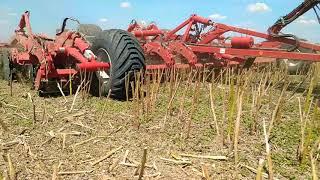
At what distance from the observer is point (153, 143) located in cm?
348

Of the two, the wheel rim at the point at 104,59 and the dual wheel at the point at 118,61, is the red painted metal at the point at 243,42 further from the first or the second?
the wheel rim at the point at 104,59

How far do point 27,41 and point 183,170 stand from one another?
13.3ft

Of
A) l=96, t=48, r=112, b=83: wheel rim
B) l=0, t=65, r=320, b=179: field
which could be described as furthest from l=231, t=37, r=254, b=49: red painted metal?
l=96, t=48, r=112, b=83: wheel rim

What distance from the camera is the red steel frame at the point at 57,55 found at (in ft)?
17.0

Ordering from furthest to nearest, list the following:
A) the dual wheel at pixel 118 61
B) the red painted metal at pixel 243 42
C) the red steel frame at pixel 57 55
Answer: the red painted metal at pixel 243 42 → the red steel frame at pixel 57 55 → the dual wheel at pixel 118 61

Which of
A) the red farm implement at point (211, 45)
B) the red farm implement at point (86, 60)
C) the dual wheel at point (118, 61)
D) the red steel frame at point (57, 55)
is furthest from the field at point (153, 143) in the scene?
the red farm implement at point (211, 45)

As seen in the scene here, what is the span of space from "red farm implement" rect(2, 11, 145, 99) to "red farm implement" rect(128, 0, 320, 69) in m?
1.41

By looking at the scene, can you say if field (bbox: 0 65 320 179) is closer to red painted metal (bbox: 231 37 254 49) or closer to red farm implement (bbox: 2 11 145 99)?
red farm implement (bbox: 2 11 145 99)

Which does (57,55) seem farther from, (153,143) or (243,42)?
(153,143)

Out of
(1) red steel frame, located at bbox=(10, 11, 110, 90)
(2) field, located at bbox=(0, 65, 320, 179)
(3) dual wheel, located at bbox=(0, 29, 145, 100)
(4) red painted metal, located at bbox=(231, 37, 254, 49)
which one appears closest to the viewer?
(2) field, located at bbox=(0, 65, 320, 179)

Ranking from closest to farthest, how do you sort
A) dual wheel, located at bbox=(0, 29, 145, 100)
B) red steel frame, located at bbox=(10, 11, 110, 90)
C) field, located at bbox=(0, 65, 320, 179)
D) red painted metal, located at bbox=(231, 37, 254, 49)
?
1. field, located at bbox=(0, 65, 320, 179)
2. dual wheel, located at bbox=(0, 29, 145, 100)
3. red steel frame, located at bbox=(10, 11, 110, 90)
4. red painted metal, located at bbox=(231, 37, 254, 49)

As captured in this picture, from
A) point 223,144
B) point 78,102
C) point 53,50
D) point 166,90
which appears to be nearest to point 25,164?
point 223,144

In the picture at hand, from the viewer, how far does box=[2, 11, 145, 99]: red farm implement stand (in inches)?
201

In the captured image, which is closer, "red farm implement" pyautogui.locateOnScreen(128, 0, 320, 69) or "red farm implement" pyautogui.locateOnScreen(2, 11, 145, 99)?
"red farm implement" pyautogui.locateOnScreen(2, 11, 145, 99)
